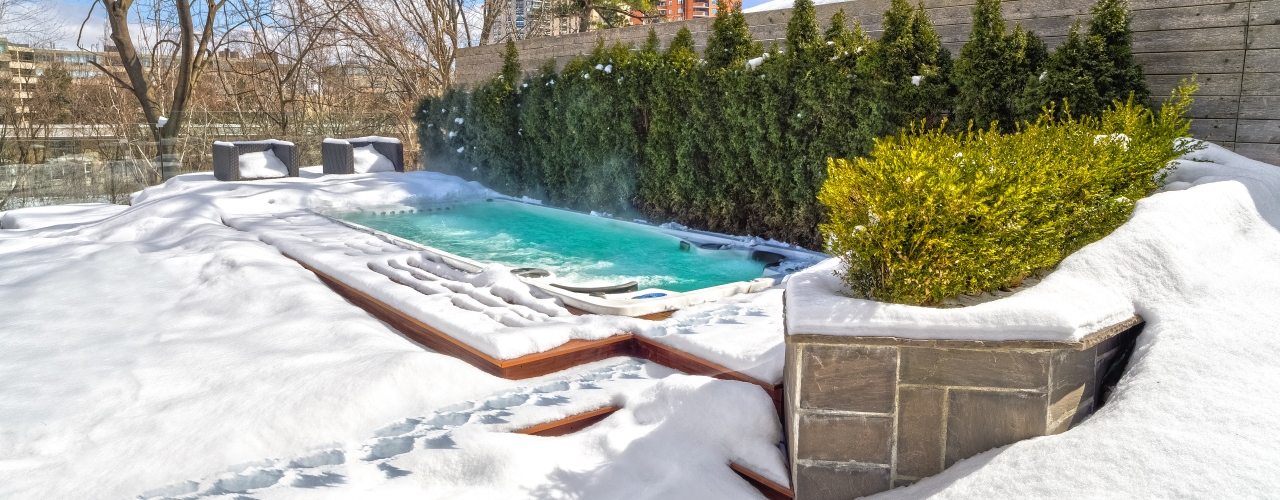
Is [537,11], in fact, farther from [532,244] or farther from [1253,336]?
[1253,336]

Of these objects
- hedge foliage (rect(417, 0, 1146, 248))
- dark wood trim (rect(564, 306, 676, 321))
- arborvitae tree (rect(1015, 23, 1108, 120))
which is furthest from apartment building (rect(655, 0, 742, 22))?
dark wood trim (rect(564, 306, 676, 321))

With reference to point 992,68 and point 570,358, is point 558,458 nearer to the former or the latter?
point 570,358

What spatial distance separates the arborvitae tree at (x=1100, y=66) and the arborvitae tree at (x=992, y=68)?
10.4 inches

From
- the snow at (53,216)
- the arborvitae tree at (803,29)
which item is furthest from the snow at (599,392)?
the snow at (53,216)

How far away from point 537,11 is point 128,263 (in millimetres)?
16661

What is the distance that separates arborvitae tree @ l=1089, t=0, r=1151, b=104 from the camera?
492 centimetres

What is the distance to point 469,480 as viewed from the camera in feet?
8.07

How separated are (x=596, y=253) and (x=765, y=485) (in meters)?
4.34

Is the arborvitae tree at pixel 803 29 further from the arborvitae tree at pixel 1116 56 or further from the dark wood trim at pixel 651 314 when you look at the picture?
the dark wood trim at pixel 651 314

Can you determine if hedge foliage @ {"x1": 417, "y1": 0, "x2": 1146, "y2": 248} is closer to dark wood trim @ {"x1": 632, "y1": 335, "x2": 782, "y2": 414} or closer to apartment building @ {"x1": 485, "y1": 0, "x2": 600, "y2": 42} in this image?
dark wood trim @ {"x1": 632, "y1": 335, "x2": 782, "y2": 414}

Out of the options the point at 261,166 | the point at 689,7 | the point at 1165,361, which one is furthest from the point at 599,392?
the point at 689,7

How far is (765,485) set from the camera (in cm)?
252

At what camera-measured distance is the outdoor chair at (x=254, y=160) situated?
10.6 meters

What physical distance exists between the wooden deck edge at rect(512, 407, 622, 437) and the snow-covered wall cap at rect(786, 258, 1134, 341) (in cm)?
103
